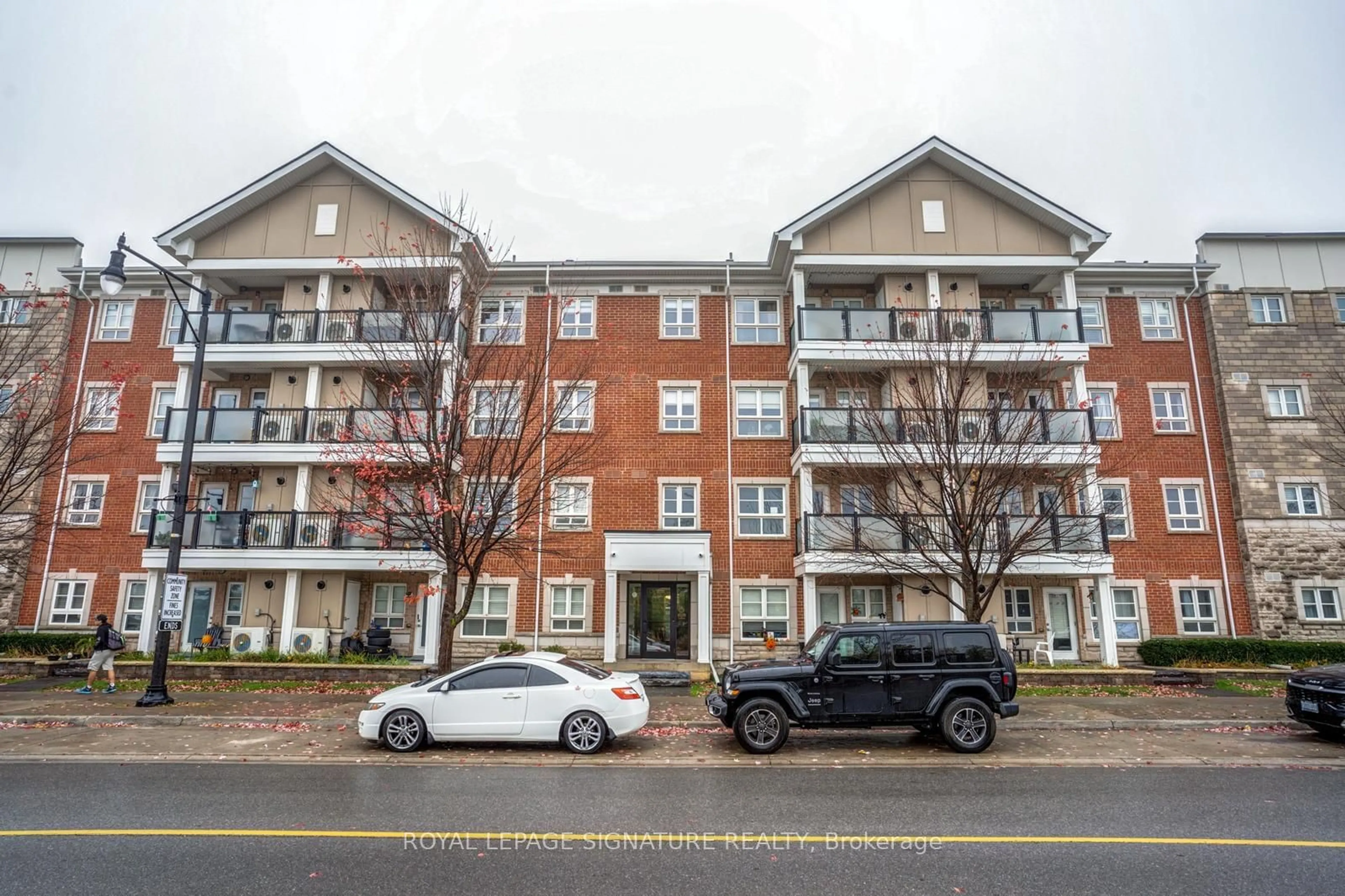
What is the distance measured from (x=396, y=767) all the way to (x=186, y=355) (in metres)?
16.4

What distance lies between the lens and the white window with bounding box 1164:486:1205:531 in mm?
21625

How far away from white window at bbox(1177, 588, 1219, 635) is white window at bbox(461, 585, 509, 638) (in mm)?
19561

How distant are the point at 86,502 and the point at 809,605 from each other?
72.1 ft

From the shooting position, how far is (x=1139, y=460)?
72.0 feet

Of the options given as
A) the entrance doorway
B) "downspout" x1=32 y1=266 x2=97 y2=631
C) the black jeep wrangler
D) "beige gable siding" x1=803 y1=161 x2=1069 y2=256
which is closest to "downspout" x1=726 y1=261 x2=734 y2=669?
the entrance doorway

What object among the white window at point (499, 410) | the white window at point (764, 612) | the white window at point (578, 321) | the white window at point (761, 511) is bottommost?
the white window at point (764, 612)

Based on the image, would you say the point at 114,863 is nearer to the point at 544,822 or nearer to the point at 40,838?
the point at 40,838

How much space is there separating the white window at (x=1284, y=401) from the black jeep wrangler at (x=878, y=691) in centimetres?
1840

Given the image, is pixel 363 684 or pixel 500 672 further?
pixel 363 684

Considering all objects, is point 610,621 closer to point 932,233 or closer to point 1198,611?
point 932,233

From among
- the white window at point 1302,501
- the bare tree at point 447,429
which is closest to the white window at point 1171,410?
the white window at point 1302,501

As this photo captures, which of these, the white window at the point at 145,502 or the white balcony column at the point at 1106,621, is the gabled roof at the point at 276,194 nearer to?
the white window at the point at 145,502

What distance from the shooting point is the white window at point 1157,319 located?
75.0ft

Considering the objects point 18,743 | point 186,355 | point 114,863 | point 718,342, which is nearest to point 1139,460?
point 718,342
